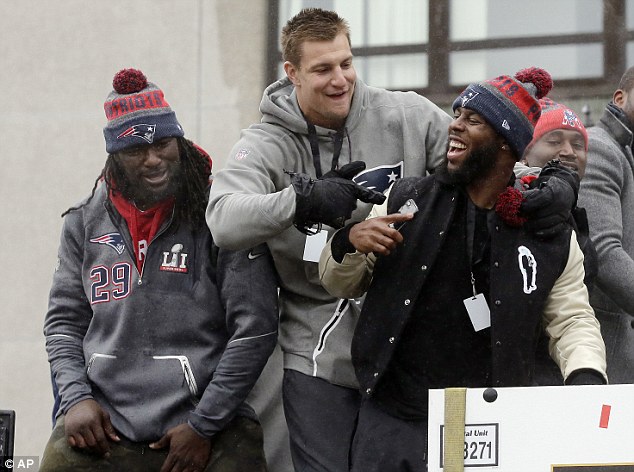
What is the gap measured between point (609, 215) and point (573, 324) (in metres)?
1.03

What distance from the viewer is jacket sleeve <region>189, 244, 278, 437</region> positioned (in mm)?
4637

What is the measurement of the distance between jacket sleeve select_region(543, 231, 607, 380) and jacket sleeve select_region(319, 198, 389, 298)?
55cm

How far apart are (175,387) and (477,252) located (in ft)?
3.85

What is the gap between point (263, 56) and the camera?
24.7ft

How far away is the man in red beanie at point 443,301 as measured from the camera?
4133 millimetres

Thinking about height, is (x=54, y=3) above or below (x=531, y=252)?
above

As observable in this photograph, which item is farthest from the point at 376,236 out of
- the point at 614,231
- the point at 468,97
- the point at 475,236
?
the point at 614,231

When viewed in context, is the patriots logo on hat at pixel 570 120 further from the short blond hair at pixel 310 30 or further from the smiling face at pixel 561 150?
the short blond hair at pixel 310 30

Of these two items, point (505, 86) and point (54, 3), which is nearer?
point (505, 86)

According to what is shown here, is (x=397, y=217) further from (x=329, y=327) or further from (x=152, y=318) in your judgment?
(x=152, y=318)

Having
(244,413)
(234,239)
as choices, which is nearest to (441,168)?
(234,239)

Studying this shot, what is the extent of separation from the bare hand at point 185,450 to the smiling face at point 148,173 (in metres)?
0.82

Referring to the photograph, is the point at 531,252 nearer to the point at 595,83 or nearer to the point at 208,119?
the point at 595,83

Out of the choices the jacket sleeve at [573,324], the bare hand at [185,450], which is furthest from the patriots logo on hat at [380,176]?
the bare hand at [185,450]
